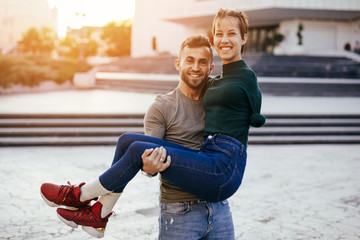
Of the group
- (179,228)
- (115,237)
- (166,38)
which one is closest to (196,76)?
(179,228)

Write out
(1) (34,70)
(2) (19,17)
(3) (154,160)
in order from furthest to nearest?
(2) (19,17) → (1) (34,70) → (3) (154,160)

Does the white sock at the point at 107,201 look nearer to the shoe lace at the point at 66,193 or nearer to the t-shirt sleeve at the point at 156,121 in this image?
the shoe lace at the point at 66,193

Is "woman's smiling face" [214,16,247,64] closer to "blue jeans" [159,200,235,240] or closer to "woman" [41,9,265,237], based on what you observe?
"woman" [41,9,265,237]

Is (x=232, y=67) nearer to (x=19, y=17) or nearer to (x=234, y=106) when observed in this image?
(x=234, y=106)

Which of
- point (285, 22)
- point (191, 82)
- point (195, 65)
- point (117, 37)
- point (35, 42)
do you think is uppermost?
point (117, 37)

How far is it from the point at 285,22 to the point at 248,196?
1233 inches

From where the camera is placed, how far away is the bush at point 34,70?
56.6 feet

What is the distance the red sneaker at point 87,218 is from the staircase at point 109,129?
6.26 m

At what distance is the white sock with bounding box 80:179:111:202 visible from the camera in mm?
2184

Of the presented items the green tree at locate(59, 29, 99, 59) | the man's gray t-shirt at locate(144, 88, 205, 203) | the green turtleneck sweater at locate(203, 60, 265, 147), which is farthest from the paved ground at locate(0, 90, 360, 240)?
the green tree at locate(59, 29, 99, 59)

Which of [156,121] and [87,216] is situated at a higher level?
[156,121]

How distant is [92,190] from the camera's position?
2.22 meters

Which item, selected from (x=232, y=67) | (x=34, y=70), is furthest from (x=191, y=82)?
(x=34, y=70)

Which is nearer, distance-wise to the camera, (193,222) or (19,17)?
(193,222)
